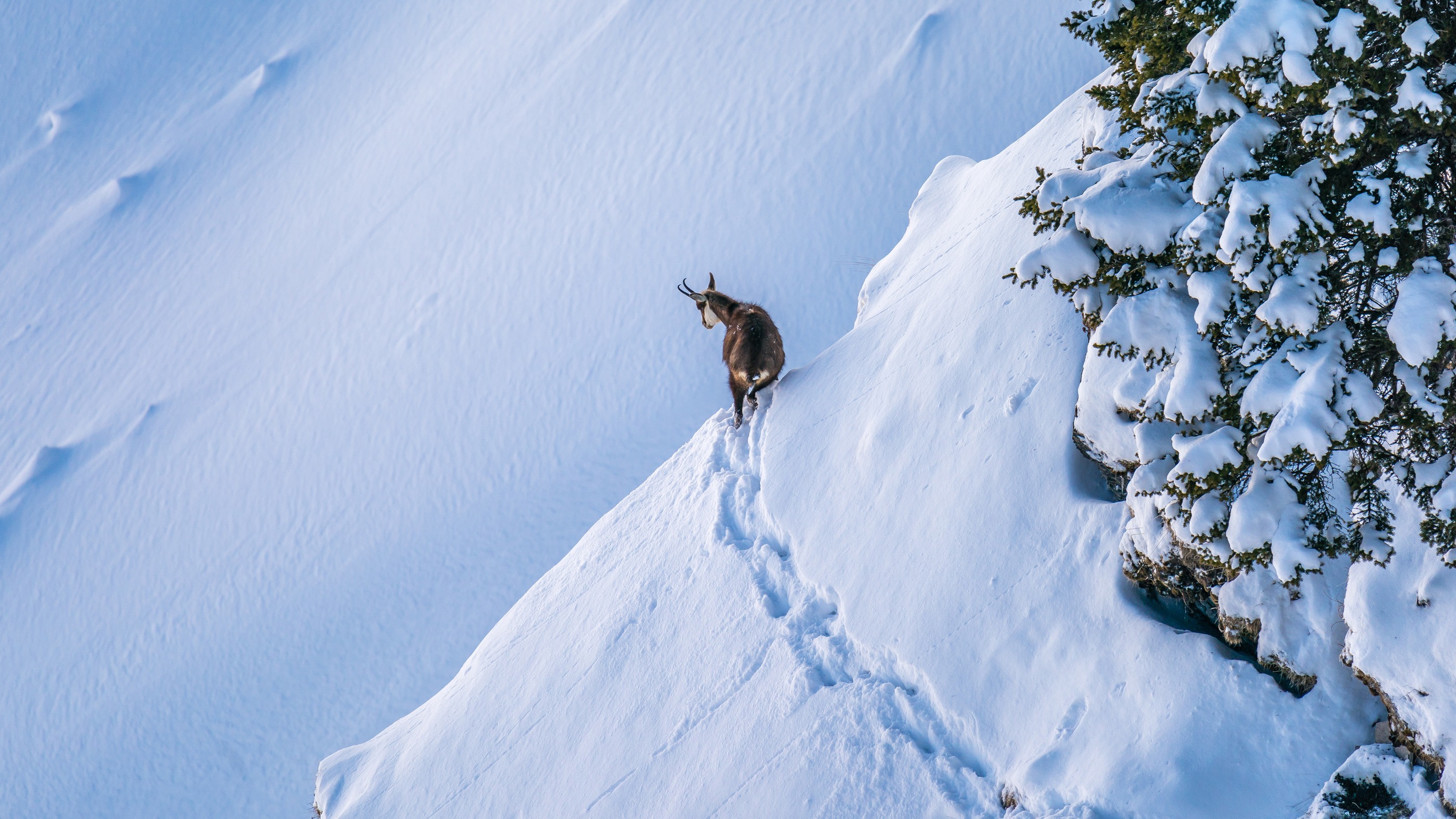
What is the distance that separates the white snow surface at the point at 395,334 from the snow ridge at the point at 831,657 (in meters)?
1.26

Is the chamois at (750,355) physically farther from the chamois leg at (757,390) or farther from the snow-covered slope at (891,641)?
the snow-covered slope at (891,641)

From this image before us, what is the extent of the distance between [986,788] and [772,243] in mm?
14385

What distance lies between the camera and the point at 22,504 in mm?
21812

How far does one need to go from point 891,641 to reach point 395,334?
1783 cm

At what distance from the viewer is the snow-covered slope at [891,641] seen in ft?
15.1

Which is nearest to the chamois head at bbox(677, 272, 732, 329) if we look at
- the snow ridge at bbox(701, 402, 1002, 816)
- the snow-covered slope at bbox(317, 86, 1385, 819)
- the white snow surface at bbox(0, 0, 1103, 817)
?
the snow-covered slope at bbox(317, 86, 1385, 819)

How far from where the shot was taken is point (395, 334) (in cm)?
2117

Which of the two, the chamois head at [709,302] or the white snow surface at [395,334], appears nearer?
the chamois head at [709,302]

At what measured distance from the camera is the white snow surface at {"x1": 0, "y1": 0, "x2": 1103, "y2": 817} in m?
15.8

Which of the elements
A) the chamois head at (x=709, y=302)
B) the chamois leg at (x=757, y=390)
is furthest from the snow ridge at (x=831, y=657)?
the chamois head at (x=709, y=302)

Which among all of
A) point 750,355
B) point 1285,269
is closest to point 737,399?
point 750,355

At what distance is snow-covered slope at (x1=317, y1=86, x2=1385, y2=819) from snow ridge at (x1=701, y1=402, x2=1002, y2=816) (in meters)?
0.02

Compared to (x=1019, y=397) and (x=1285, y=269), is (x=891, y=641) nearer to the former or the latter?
(x=1019, y=397)

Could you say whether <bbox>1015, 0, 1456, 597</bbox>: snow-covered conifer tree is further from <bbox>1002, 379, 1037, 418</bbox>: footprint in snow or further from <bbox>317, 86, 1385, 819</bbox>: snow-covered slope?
<bbox>1002, 379, 1037, 418</bbox>: footprint in snow
